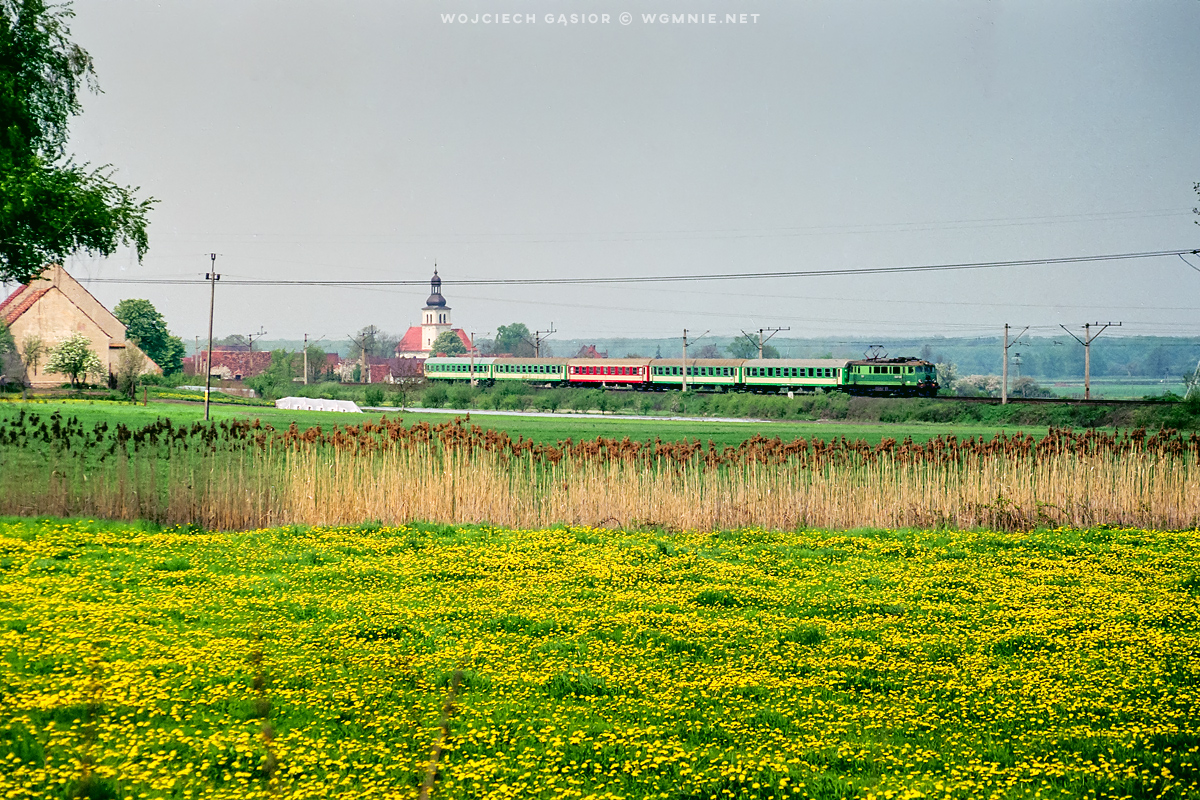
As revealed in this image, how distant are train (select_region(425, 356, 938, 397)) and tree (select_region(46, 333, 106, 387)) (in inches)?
968

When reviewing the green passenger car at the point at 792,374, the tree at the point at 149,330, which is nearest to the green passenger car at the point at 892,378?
the green passenger car at the point at 792,374

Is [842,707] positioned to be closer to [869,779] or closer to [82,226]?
[869,779]

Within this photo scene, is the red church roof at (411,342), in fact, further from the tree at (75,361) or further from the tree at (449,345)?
the tree at (75,361)

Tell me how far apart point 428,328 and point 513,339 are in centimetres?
2738

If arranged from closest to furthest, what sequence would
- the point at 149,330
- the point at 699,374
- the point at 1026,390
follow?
the point at 699,374 → the point at 149,330 → the point at 1026,390

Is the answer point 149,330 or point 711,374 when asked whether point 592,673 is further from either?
point 149,330

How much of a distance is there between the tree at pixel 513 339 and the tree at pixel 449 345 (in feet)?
18.0

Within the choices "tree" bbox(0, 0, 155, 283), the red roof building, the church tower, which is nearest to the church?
the church tower

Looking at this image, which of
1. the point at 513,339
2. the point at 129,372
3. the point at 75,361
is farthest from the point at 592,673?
the point at 513,339

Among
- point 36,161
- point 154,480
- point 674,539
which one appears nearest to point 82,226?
point 36,161

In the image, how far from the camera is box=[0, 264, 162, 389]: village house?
55.2 metres

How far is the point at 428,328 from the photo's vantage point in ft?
559

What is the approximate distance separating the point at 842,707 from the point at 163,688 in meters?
3.99

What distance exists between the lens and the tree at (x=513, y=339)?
148 m
